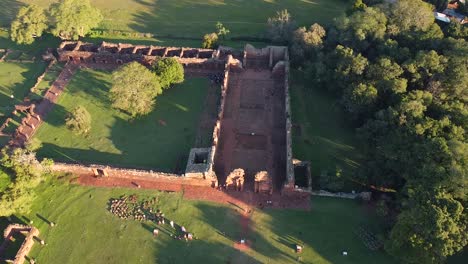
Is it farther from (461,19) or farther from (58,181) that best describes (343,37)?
(58,181)

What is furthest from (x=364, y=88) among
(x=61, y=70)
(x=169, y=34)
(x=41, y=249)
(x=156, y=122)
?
(x=61, y=70)

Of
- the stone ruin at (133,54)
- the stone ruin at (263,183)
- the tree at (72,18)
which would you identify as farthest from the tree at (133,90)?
the stone ruin at (263,183)

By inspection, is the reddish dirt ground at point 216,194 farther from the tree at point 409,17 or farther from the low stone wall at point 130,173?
the tree at point 409,17

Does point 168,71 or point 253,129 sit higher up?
point 168,71

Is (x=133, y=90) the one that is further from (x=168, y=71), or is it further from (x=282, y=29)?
(x=282, y=29)

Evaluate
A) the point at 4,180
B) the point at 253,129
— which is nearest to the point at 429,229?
the point at 253,129

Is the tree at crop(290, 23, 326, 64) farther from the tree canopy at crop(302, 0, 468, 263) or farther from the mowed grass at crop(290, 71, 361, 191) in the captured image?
the mowed grass at crop(290, 71, 361, 191)
